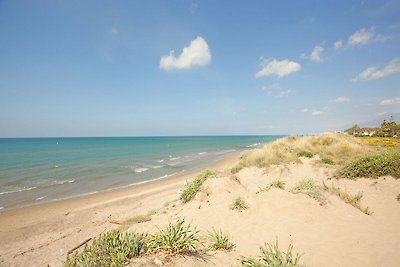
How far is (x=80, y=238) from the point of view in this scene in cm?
944

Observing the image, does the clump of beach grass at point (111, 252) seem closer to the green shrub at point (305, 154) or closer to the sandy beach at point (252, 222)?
the sandy beach at point (252, 222)

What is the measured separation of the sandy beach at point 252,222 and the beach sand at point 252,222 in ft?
0.06

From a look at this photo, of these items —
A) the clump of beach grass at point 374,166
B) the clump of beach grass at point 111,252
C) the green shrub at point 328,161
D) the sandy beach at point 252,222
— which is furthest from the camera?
the green shrub at point 328,161

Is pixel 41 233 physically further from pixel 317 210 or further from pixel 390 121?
pixel 390 121

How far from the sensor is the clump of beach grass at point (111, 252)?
3937 millimetres

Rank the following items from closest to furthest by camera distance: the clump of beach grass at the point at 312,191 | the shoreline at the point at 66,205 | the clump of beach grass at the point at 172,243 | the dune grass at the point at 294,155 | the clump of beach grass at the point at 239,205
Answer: the clump of beach grass at the point at 172,243, the clump of beach grass at the point at 312,191, the clump of beach grass at the point at 239,205, the shoreline at the point at 66,205, the dune grass at the point at 294,155

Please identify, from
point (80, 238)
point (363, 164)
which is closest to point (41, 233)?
point (80, 238)

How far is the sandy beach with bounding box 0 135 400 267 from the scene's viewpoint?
491cm

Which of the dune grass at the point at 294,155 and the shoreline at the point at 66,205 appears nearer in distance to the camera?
the shoreline at the point at 66,205

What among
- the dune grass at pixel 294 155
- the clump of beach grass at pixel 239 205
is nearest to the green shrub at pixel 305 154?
the dune grass at pixel 294 155

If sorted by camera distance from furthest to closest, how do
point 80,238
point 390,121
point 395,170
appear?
point 390,121, point 395,170, point 80,238

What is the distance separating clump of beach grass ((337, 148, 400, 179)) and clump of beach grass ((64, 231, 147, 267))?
10530mm

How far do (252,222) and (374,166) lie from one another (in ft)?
25.2

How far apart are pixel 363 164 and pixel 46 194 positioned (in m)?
19.7
